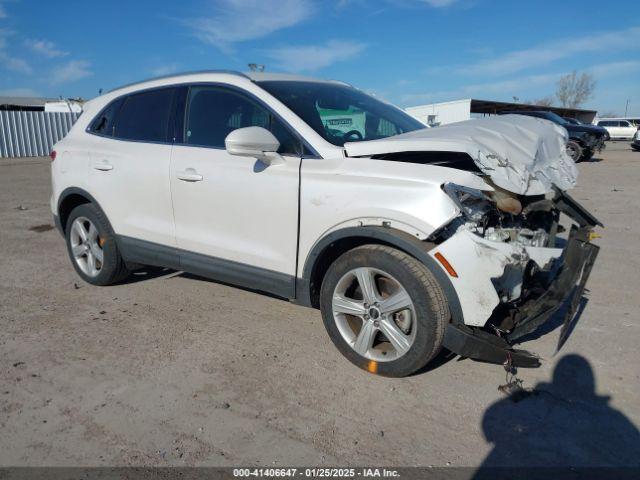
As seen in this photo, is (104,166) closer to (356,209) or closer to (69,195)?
(69,195)

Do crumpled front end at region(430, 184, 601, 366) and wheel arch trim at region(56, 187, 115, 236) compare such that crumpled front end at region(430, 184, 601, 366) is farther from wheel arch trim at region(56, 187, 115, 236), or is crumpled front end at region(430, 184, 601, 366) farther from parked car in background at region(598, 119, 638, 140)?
parked car in background at region(598, 119, 638, 140)

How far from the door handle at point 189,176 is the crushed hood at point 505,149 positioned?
125cm

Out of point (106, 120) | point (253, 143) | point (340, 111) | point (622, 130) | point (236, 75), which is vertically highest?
point (622, 130)

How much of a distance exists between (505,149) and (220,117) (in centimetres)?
212

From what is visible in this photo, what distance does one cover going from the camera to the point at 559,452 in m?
2.52

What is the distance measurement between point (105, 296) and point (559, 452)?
13.0 feet

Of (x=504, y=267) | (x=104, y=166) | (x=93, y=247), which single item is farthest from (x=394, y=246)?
(x=93, y=247)

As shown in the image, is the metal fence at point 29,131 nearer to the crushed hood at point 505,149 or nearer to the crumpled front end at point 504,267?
the crushed hood at point 505,149

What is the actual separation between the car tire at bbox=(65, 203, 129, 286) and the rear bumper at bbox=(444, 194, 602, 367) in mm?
3242

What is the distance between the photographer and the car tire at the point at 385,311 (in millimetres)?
2928

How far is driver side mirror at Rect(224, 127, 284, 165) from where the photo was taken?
3.26 metres

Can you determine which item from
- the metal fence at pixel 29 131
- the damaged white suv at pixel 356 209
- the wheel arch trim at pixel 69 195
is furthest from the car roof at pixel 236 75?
the metal fence at pixel 29 131

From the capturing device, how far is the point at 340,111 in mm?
3994

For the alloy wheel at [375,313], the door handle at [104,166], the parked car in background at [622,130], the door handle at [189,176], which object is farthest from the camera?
the parked car in background at [622,130]
